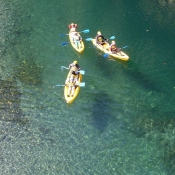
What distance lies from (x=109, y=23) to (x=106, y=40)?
412cm

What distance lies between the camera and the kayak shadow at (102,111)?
18.4 metres

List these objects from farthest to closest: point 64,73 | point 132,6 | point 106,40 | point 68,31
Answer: point 132,6
point 68,31
point 106,40
point 64,73

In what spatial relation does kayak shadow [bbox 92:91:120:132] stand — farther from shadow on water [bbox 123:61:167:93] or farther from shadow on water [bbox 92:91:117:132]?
shadow on water [bbox 123:61:167:93]

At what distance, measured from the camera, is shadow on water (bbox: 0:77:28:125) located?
1811 centimetres

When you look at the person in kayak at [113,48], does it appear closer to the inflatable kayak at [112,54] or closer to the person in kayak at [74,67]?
the inflatable kayak at [112,54]

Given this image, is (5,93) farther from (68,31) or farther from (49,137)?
(68,31)

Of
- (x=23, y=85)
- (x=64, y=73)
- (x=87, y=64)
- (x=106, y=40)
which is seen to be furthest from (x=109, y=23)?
(x=23, y=85)

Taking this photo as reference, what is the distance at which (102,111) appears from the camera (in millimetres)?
19188

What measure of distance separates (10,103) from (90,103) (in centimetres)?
497

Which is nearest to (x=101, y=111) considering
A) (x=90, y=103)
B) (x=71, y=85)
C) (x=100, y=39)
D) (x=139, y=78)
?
(x=90, y=103)

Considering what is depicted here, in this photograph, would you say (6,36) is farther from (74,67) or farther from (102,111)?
(102,111)

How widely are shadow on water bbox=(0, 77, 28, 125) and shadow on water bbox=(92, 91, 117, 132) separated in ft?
13.7

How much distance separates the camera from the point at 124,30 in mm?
27547

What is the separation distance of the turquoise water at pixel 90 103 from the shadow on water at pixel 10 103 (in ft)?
0.19
